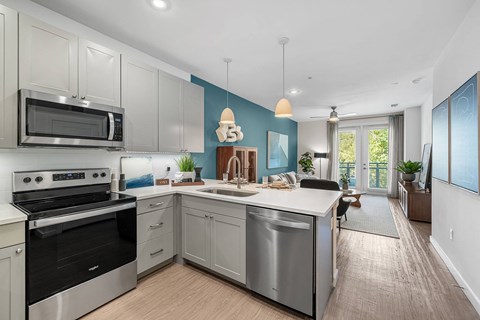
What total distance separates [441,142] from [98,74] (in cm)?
414

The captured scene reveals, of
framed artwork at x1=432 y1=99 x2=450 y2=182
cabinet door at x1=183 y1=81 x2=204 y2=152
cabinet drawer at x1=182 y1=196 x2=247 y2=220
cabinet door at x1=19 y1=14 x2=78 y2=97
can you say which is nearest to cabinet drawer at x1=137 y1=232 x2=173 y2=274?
cabinet drawer at x1=182 y1=196 x2=247 y2=220

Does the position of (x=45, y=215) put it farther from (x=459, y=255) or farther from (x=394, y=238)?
(x=394, y=238)

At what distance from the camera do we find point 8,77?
1.59 m

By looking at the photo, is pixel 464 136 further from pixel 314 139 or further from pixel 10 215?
pixel 314 139

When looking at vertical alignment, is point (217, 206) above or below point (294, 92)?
below

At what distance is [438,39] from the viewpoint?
251 centimetres

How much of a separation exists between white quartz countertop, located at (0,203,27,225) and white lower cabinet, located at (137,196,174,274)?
2.85 ft

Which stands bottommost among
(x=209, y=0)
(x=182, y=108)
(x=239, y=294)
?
(x=239, y=294)

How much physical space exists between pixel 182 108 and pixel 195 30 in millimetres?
1042

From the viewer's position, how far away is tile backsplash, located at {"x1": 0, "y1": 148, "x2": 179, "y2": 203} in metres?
1.81

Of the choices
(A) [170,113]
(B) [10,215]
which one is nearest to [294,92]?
(A) [170,113]

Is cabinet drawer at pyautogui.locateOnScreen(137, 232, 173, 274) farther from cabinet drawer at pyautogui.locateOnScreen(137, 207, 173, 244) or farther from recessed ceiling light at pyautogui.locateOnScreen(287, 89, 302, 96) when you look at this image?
recessed ceiling light at pyautogui.locateOnScreen(287, 89, 302, 96)

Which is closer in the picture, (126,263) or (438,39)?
(126,263)

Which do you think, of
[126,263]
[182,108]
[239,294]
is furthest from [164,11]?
[239,294]
